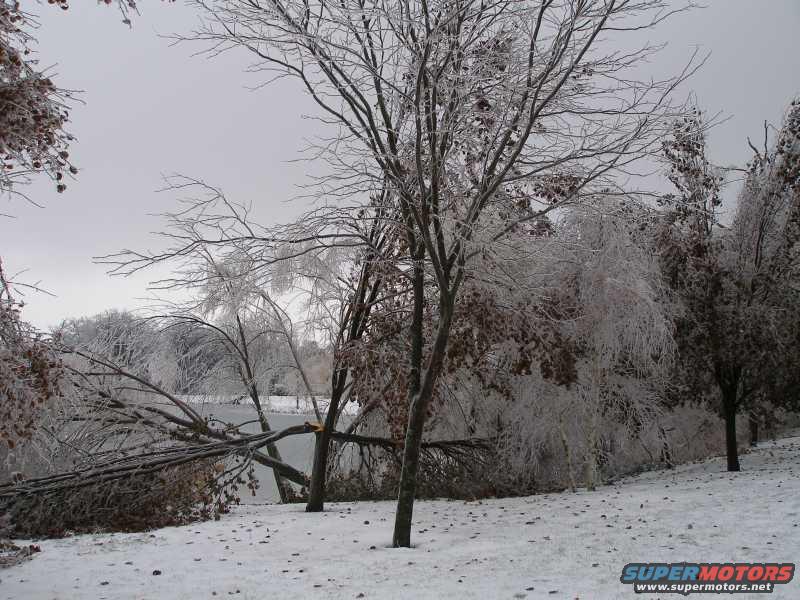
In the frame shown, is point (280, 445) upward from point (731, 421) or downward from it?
downward

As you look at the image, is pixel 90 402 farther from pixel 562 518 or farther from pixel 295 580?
pixel 562 518

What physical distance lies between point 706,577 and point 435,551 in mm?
2659

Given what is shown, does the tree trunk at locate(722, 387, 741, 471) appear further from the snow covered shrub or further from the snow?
the snow covered shrub

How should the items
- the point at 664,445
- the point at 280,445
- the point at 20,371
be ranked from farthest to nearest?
the point at 280,445, the point at 664,445, the point at 20,371

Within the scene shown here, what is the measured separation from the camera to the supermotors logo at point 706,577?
5.10m

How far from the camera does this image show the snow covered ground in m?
5.55

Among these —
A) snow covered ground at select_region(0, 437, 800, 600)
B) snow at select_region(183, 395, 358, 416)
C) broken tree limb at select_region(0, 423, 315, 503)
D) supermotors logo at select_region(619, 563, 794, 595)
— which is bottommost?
snow covered ground at select_region(0, 437, 800, 600)

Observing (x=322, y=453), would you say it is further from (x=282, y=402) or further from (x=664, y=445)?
(x=664, y=445)

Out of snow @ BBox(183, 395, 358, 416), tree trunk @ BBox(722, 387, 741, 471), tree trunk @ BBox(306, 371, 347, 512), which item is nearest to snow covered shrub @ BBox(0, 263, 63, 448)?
tree trunk @ BBox(306, 371, 347, 512)

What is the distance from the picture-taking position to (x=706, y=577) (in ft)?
18.0

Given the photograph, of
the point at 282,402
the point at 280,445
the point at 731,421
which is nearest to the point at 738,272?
the point at 731,421

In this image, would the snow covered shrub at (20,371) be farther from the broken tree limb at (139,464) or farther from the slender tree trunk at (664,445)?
the slender tree trunk at (664,445)

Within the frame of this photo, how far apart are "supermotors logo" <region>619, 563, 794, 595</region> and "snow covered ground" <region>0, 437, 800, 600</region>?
4.7 inches

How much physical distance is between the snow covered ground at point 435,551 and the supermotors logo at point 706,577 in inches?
4.7
